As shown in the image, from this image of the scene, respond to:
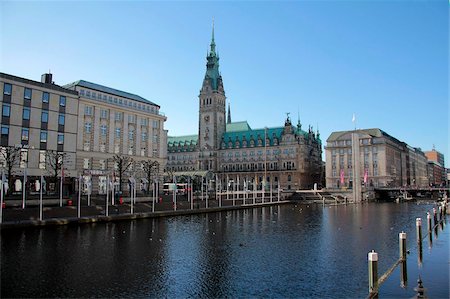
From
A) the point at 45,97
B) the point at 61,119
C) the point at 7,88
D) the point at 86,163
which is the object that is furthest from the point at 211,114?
the point at 7,88

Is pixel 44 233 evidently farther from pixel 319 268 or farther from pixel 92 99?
pixel 92 99

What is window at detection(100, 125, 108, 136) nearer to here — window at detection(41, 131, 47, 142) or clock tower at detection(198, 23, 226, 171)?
window at detection(41, 131, 47, 142)

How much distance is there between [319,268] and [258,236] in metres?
18.0

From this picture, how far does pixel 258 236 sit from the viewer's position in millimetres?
47812

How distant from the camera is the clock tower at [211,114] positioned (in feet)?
639

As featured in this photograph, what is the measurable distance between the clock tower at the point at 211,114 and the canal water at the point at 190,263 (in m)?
146

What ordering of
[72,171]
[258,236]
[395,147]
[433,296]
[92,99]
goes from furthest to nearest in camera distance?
[395,147] → [92,99] → [72,171] → [258,236] → [433,296]

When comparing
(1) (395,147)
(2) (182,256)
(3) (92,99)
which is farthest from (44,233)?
(1) (395,147)

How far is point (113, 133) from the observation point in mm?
98438

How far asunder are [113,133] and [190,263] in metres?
72.7

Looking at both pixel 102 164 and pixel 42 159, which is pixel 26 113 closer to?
pixel 42 159

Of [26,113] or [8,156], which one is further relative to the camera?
[26,113]

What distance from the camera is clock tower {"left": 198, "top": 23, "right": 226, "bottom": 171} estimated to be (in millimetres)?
194625

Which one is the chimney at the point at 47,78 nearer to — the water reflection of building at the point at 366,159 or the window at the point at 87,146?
the window at the point at 87,146
